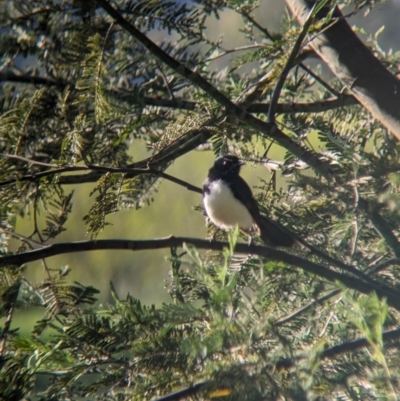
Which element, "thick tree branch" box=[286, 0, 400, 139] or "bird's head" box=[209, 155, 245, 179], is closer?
"thick tree branch" box=[286, 0, 400, 139]

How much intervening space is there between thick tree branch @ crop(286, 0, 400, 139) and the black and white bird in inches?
31.1

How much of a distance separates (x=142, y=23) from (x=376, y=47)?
1.51 metres

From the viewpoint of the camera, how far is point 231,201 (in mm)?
3428

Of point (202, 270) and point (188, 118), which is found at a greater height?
point (188, 118)

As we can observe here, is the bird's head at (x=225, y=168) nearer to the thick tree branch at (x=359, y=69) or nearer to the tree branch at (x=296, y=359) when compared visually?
the thick tree branch at (x=359, y=69)

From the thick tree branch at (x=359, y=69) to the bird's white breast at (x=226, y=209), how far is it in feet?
3.46

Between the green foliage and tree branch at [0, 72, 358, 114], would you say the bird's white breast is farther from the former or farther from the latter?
tree branch at [0, 72, 358, 114]

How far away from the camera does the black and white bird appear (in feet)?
10.1

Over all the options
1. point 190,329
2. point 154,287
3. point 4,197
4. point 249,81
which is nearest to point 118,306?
point 190,329

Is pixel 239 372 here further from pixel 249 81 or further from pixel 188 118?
pixel 249 81

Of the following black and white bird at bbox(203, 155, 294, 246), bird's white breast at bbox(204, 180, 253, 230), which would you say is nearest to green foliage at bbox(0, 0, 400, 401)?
black and white bird at bbox(203, 155, 294, 246)

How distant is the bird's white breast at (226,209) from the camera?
328 centimetres

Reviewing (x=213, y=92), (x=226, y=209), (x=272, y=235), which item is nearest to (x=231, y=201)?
(x=226, y=209)

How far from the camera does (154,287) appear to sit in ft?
16.8
